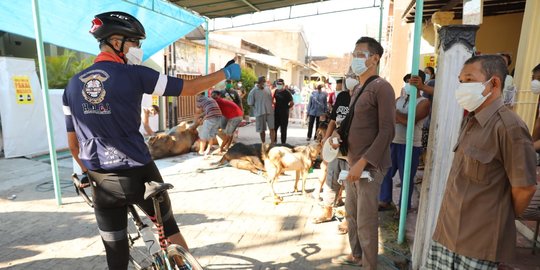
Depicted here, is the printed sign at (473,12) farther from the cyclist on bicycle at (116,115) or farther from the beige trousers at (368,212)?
the cyclist on bicycle at (116,115)

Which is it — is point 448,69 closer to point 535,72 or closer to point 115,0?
point 535,72

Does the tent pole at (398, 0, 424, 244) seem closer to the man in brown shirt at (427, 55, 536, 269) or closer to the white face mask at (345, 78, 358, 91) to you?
the white face mask at (345, 78, 358, 91)

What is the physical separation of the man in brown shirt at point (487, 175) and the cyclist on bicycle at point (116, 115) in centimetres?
147

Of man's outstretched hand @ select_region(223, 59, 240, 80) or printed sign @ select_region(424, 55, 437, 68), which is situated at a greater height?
printed sign @ select_region(424, 55, 437, 68)

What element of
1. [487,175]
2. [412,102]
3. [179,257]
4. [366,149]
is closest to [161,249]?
[179,257]

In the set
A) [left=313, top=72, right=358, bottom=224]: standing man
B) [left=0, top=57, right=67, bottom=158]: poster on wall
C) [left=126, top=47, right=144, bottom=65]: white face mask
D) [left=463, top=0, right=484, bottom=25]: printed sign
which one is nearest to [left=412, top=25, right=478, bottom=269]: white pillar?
[left=463, top=0, right=484, bottom=25]: printed sign

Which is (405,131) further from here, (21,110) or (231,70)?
(21,110)

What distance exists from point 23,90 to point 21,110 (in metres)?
0.42

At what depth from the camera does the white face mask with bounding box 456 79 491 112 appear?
69.8 inches

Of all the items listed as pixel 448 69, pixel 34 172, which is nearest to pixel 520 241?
pixel 448 69

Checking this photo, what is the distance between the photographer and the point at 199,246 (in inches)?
141

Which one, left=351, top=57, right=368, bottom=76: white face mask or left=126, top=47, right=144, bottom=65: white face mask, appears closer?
left=126, top=47, right=144, bottom=65: white face mask

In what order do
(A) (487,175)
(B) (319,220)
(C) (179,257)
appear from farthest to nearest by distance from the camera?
(B) (319,220), (C) (179,257), (A) (487,175)

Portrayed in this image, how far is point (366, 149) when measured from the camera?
267 centimetres
